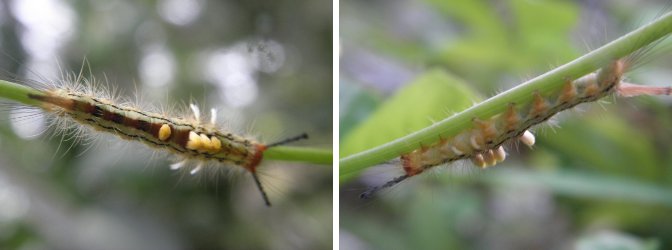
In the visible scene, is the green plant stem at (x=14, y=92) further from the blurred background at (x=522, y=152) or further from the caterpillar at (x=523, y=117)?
Result: the blurred background at (x=522, y=152)

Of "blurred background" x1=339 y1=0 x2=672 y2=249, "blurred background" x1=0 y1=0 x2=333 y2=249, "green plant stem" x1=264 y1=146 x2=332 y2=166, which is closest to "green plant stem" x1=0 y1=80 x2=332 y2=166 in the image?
"green plant stem" x1=264 y1=146 x2=332 y2=166

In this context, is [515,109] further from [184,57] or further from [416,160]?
[184,57]

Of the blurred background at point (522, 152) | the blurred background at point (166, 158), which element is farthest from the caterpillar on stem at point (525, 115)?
the blurred background at point (166, 158)

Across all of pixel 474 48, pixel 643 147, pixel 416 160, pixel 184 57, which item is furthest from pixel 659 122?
pixel 184 57

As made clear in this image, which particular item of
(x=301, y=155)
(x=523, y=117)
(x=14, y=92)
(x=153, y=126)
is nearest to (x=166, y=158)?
(x=153, y=126)

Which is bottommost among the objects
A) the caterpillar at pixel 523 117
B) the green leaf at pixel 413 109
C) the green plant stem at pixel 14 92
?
the green plant stem at pixel 14 92

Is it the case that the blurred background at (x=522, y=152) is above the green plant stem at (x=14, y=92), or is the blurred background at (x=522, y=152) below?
above
